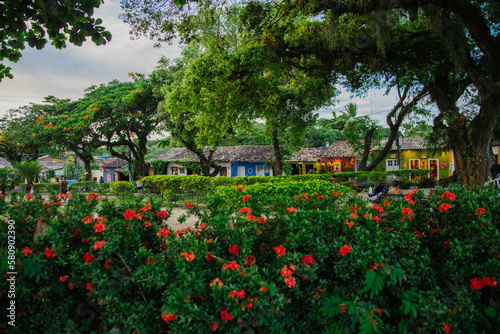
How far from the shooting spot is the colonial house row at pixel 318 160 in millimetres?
33000

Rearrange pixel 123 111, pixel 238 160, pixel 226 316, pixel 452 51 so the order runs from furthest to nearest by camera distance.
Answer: pixel 238 160 < pixel 123 111 < pixel 452 51 < pixel 226 316

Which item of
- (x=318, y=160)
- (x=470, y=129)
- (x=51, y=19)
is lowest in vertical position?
(x=318, y=160)

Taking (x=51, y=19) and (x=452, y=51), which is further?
(x=452, y=51)

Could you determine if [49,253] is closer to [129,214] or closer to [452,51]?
[129,214]

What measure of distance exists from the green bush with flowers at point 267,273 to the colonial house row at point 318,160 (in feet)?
97.6

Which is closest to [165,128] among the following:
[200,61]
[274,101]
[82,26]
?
[274,101]

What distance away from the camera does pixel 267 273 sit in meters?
2.32

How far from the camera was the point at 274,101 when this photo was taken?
15.4m

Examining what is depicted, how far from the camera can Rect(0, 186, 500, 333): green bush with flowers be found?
2.16 m

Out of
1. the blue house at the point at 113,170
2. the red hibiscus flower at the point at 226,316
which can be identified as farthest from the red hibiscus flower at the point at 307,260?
the blue house at the point at 113,170

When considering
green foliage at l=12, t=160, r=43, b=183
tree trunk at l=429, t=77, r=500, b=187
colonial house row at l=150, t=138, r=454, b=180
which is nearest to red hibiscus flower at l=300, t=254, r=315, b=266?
tree trunk at l=429, t=77, r=500, b=187

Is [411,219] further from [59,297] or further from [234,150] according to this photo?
[234,150]

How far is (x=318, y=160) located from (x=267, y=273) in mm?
35687

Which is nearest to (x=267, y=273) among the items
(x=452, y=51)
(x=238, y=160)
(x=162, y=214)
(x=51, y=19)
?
(x=162, y=214)
